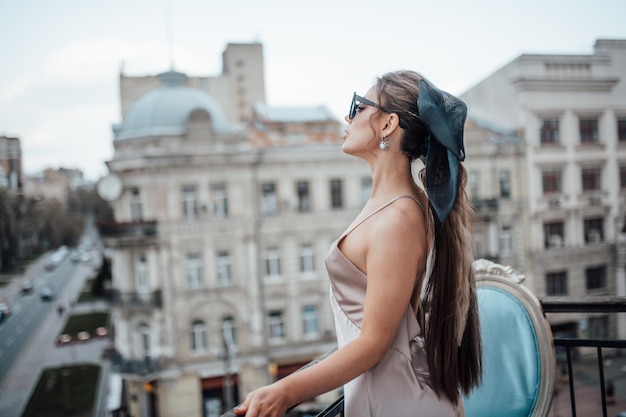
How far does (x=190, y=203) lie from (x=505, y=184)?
5.39 metres

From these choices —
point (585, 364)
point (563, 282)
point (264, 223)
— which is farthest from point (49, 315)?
point (563, 282)

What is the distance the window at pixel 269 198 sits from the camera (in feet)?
25.8

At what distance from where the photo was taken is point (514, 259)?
8.68m

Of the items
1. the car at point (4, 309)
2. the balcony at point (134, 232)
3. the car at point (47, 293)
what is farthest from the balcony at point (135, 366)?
the car at point (4, 309)

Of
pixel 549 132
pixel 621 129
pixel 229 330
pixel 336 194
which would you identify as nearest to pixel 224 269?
pixel 229 330

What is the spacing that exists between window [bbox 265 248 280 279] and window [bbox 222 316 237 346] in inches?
36.5

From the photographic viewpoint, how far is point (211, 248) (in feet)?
25.0

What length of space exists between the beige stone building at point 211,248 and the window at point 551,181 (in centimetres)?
306

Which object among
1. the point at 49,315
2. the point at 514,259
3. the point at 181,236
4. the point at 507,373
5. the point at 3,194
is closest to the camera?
the point at 507,373

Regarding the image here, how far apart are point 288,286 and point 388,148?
7.39 metres

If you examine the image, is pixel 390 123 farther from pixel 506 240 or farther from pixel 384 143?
pixel 506 240

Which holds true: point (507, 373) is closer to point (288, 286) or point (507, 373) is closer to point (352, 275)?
point (352, 275)

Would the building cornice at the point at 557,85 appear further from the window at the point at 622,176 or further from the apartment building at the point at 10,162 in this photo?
the apartment building at the point at 10,162

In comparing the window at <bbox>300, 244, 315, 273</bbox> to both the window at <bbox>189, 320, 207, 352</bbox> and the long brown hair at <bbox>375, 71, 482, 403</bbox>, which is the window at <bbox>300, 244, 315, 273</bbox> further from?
the long brown hair at <bbox>375, 71, 482, 403</bbox>
